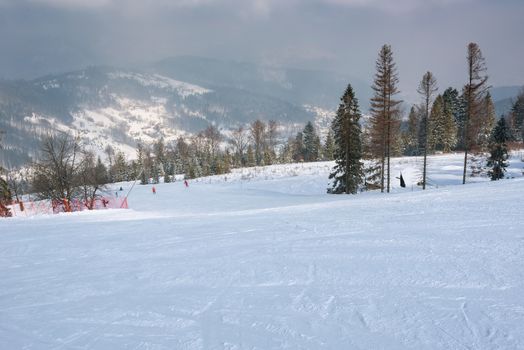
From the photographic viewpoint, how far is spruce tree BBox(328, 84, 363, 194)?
89.4 ft

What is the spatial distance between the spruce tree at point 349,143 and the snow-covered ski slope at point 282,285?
58.9 feet

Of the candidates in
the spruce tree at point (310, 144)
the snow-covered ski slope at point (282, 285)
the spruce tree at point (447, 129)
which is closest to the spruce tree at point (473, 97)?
the snow-covered ski slope at point (282, 285)

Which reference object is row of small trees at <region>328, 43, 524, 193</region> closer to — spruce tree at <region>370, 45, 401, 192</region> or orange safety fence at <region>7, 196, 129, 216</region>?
spruce tree at <region>370, 45, 401, 192</region>

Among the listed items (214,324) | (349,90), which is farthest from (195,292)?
(349,90)

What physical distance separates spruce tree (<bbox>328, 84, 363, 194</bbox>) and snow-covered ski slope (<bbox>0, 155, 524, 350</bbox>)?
1795cm

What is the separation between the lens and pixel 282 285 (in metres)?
5.07

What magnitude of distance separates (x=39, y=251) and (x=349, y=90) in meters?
25.1

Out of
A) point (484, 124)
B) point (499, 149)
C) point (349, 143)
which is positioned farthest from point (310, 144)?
point (349, 143)

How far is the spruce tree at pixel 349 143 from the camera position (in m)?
27.2

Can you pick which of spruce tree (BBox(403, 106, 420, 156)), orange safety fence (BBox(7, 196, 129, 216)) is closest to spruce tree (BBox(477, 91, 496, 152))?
spruce tree (BBox(403, 106, 420, 156))

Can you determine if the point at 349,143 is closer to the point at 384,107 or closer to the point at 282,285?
the point at 384,107

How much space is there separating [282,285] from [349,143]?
24.3 meters

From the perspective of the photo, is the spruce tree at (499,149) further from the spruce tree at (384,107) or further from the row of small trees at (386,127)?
the spruce tree at (384,107)

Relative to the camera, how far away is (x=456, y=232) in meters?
7.08
